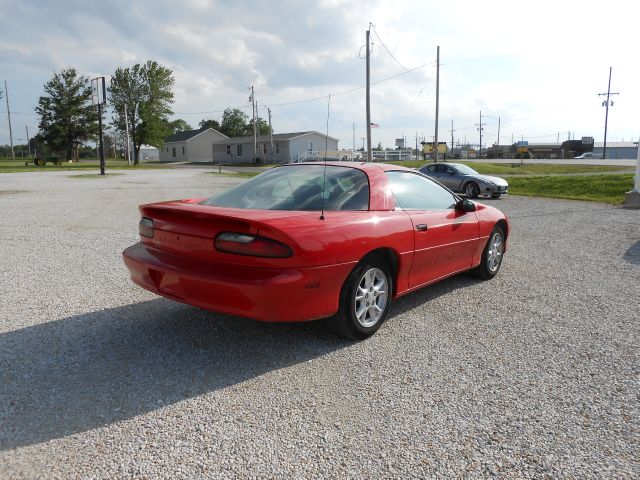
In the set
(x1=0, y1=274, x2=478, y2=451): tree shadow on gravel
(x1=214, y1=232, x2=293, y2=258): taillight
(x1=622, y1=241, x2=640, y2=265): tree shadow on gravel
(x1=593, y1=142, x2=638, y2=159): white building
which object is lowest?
(x1=622, y1=241, x2=640, y2=265): tree shadow on gravel

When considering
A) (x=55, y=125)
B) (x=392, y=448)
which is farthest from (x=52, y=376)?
(x=55, y=125)

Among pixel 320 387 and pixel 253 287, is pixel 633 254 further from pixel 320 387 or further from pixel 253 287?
pixel 253 287

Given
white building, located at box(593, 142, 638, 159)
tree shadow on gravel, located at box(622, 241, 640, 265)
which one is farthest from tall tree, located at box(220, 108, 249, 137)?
tree shadow on gravel, located at box(622, 241, 640, 265)

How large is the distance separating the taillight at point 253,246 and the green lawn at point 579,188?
1603cm

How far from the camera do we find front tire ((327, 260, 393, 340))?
3.69m

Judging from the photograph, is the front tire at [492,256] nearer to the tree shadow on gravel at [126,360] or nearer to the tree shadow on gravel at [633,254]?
the tree shadow on gravel at [126,360]

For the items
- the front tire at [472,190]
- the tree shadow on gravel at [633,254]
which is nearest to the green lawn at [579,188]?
the front tire at [472,190]

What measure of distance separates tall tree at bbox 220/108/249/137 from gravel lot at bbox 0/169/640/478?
10745 centimetres

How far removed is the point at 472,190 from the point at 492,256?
12.9 metres

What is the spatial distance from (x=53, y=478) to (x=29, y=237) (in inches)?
283

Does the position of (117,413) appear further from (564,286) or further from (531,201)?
(531,201)

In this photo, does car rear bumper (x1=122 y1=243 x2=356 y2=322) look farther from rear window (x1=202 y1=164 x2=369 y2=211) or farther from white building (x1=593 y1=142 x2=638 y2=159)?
white building (x1=593 y1=142 x2=638 y2=159)

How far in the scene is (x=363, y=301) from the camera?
3.84 m

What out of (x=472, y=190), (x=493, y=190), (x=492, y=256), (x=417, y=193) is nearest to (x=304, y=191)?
(x=417, y=193)
